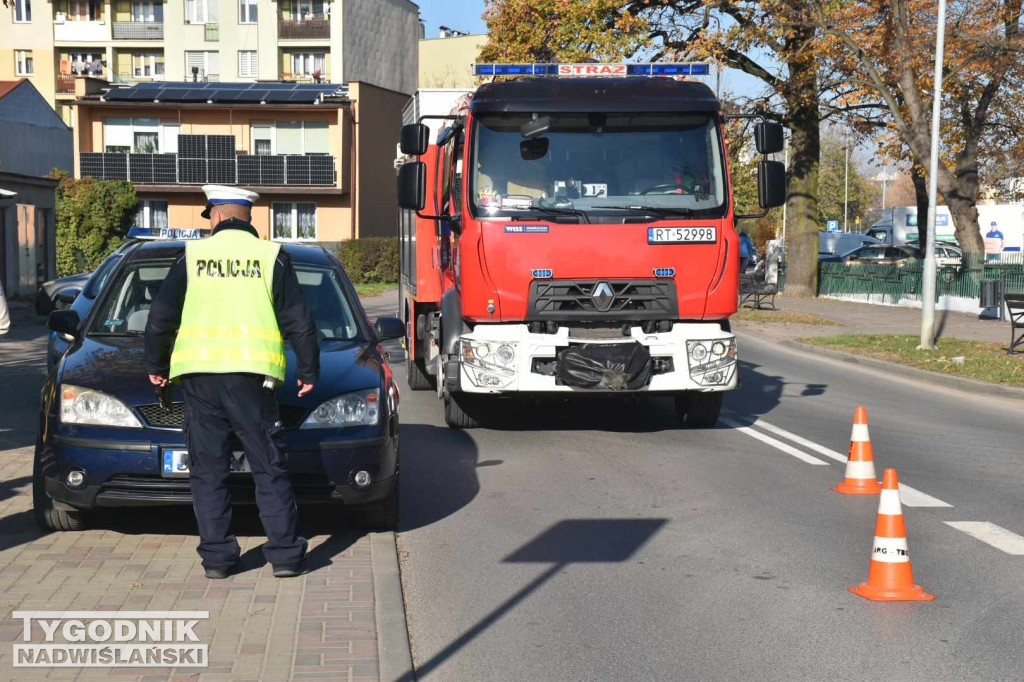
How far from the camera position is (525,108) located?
36.4 ft

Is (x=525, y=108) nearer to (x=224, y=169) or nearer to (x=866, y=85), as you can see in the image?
(x=866, y=85)

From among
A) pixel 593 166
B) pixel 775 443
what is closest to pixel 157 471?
pixel 593 166

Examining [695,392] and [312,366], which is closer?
[312,366]

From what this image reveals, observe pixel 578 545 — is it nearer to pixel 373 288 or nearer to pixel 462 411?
pixel 462 411

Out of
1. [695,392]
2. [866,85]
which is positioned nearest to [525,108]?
[695,392]

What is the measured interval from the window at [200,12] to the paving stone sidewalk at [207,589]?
66.9 m

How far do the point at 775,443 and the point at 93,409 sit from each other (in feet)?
20.9

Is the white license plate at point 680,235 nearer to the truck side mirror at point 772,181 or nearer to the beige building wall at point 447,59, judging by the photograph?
the truck side mirror at point 772,181

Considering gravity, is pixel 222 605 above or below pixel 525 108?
below

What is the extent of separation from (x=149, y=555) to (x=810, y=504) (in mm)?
4244

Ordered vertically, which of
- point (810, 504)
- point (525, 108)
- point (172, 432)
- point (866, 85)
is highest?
point (866, 85)

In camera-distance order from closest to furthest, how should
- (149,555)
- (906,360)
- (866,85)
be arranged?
(149,555), (906,360), (866,85)

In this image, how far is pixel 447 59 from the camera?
7431cm

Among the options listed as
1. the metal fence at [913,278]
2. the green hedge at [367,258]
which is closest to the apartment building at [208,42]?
the green hedge at [367,258]
